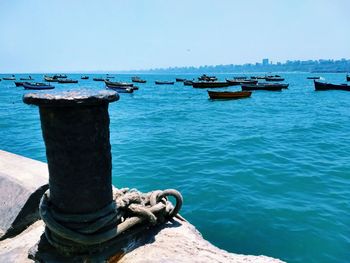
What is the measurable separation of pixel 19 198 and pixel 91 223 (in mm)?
1532

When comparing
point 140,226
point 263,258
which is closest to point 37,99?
point 140,226

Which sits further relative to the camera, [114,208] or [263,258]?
[263,258]

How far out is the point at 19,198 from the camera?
3.68 meters

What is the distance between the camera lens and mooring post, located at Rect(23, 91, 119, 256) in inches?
94.3

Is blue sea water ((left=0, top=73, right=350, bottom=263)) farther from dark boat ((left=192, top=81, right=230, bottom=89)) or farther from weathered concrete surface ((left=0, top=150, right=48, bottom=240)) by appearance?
dark boat ((left=192, top=81, right=230, bottom=89))

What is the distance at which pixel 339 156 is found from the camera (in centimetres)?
1209

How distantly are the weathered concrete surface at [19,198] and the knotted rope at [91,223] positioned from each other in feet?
3.42

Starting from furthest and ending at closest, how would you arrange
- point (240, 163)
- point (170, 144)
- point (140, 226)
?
point (170, 144) < point (240, 163) < point (140, 226)

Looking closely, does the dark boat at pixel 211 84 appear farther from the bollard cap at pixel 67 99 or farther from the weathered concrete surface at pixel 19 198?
the bollard cap at pixel 67 99

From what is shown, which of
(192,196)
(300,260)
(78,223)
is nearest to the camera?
(78,223)

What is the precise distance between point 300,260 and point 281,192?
2.97 metres

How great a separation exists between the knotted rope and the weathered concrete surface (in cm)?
104

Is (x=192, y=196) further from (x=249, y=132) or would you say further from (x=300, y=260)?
(x=249, y=132)

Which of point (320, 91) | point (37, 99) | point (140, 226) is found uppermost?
point (37, 99)
